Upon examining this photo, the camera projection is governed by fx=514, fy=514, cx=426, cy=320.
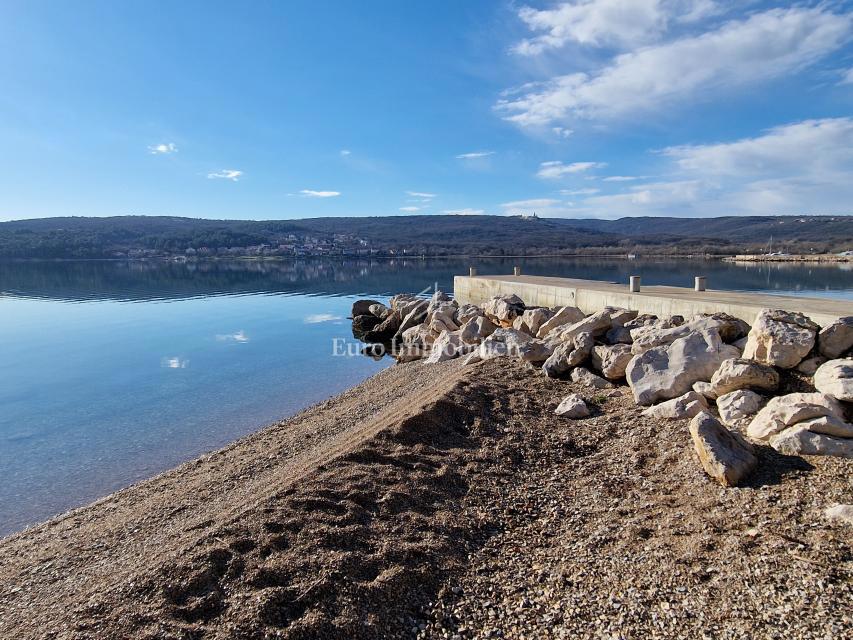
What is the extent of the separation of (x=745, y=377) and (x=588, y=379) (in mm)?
2364

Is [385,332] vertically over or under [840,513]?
under

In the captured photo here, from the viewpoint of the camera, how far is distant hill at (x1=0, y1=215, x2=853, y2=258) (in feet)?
352

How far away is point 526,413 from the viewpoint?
7.38m

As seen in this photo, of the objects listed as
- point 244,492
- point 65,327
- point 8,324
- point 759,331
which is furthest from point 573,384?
point 8,324

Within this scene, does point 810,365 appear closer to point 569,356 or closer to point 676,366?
point 676,366

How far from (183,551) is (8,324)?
3116 cm

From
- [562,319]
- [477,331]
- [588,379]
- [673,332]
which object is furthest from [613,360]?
[477,331]

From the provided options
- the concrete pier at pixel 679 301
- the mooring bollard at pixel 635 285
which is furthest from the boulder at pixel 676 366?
the mooring bollard at pixel 635 285

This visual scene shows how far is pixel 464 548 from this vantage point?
4418mm

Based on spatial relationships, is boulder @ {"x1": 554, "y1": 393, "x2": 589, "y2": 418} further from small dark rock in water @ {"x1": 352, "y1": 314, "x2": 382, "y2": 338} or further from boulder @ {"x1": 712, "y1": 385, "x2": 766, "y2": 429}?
small dark rock in water @ {"x1": 352, "y1": 314, "x2": 382, "y2": 338}

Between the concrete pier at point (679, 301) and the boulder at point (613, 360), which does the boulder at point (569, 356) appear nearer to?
the boulder at point (613, 360)

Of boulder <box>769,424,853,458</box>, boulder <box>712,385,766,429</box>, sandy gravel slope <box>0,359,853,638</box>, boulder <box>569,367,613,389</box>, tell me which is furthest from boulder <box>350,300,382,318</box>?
boulder <box>769,424,853,458</box>

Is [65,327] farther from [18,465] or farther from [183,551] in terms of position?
[183,551]

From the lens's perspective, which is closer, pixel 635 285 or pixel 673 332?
pixel 673 332
